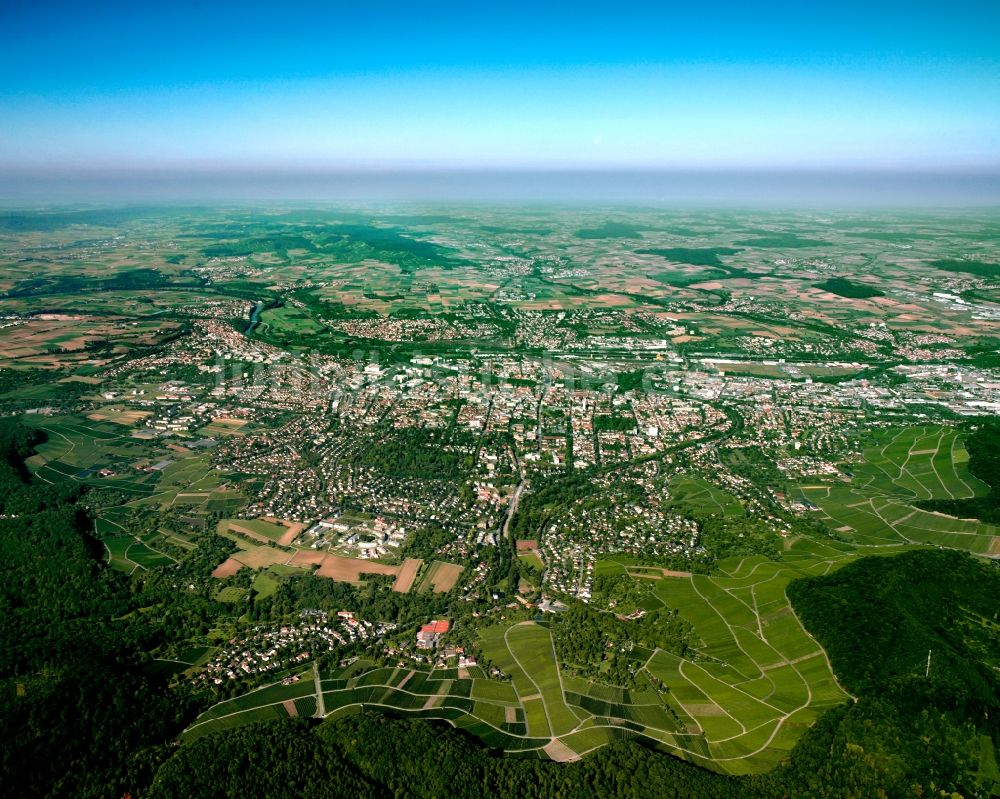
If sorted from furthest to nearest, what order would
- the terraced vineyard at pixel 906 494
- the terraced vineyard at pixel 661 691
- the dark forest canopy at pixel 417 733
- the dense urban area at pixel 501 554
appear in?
the terraced vineyard at pixel 906 494, the terraced vineyard at pixel 661 691, the dense urban area at pixel 501 554, the dark forest canopy at pixel 417 733

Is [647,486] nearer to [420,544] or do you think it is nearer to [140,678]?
[420,544]

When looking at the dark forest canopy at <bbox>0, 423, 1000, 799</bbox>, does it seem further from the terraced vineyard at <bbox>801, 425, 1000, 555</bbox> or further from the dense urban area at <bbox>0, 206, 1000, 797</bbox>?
the terraced vineyard at <bbox>801, 425, 1000, 555</bbox>

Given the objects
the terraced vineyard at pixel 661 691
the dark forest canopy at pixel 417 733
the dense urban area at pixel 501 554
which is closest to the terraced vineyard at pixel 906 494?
the dense urban area at pixel 501 554

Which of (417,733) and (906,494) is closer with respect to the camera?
(417,733)

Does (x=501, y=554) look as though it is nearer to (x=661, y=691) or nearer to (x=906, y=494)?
(x=661, y=691)

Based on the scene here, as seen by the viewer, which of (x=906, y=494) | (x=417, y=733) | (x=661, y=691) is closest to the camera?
(x=417, y=733)

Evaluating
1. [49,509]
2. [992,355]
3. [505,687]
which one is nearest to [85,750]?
[505,687]

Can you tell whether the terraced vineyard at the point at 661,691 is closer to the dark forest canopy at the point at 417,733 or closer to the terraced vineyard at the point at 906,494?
the dark forest canopy at the point at 417,733

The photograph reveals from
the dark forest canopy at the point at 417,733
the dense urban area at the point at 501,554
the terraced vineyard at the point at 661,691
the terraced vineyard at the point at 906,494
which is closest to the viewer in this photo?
the dark forest canopy at the point at 417,733

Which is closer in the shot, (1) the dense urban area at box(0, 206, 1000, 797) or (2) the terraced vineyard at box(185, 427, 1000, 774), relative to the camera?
(1) the dense urban area at box(0, 206, 1000, 797)

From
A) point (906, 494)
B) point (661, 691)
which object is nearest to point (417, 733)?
point (661, 691)

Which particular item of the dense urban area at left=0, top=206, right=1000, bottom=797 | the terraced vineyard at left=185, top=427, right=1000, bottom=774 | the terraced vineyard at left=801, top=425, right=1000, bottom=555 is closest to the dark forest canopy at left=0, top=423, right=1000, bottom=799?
the dense urban area at left=0, top=206, right=1000, bottom=797
